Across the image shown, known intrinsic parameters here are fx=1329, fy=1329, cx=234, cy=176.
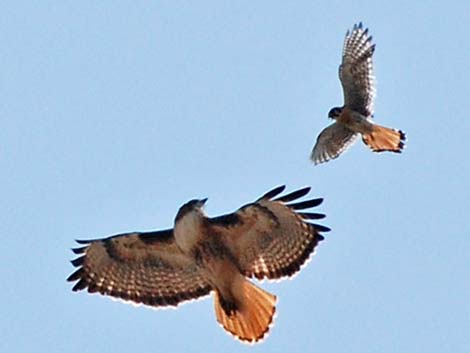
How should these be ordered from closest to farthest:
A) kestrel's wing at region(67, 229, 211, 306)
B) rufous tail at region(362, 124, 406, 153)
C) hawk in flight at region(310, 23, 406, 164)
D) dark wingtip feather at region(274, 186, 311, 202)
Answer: dark wingtip feather at region(274, 186, 311, 202) < kestrel's wing at region(67, 229, 211, 306) < rufous tail at region(362, 124, 406, 153) < hawk in flight at region(310, 23, 406, 164)

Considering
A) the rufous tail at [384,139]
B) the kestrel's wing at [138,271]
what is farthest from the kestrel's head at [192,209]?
the rufous tail at [384,139]

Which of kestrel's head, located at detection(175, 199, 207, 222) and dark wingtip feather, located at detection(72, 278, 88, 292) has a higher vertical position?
dark wingtip feather, located at detection(72, 278, 88, 292)

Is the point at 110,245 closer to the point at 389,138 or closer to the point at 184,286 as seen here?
the point at 184,286

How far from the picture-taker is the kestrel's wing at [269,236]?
10.6 meters

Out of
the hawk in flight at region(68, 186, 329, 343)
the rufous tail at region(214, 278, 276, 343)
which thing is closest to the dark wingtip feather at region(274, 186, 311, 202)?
the hawk in flight at region(68, 186, 329, 343)

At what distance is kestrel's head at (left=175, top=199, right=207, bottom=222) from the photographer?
1047 centimetres

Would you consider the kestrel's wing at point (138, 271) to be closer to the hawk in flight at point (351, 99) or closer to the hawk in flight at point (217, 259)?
the hawk in flight at point (217, 259)

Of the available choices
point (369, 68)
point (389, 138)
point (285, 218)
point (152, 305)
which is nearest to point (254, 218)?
point (285, 218)

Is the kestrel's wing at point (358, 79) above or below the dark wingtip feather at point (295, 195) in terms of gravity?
above

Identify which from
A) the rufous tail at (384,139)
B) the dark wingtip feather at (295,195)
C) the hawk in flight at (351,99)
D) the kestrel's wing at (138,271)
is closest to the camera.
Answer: the dark wingtip feather at (295,195)

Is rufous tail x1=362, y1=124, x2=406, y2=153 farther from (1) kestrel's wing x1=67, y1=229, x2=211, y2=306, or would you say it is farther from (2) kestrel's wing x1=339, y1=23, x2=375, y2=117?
(1) kestrel's wing x1=67, y1=229, x2=211, y2=306

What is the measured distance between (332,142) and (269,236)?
452 cm

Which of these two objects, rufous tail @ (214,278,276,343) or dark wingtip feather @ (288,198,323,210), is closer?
dark wingtip feather @ (288,198,323,210)

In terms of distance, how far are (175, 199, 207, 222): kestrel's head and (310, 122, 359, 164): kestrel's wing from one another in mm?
4631
